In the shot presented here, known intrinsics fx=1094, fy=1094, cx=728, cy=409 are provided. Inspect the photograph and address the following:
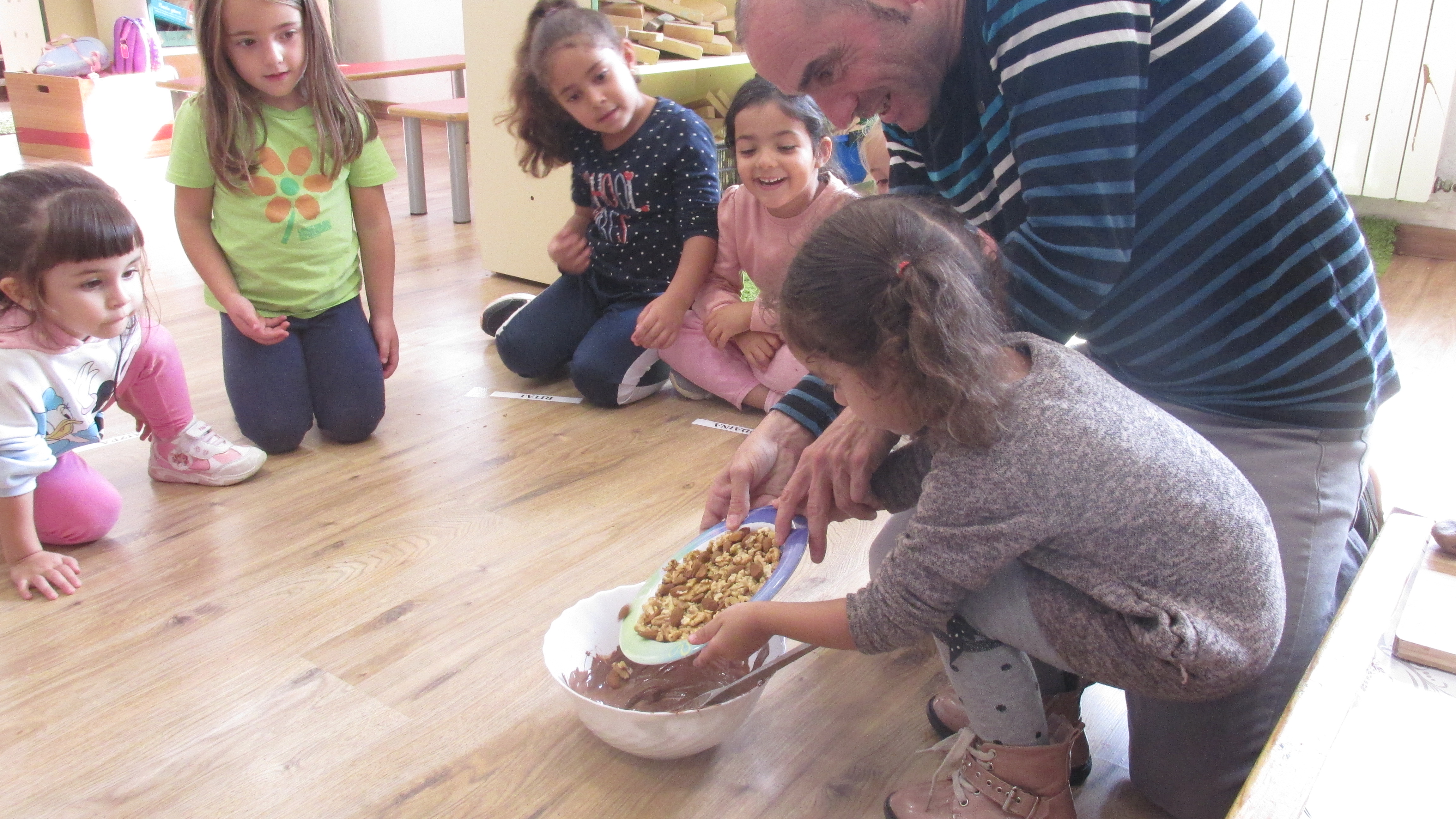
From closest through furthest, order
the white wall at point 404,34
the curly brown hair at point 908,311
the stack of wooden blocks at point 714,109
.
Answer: the curly brown hair at point 908,311, the stack of wooden blocks at point 714,109, the white wall at point 404,34

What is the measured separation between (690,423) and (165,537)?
0.89 metres

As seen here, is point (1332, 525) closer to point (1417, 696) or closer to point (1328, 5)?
point (1417, 696)

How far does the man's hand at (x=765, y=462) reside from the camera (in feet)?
3.89

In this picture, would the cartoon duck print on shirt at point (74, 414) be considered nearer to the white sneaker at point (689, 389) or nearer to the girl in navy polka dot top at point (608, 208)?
the girl in navy polka dot top at point (608, 208)

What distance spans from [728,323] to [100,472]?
1.09 meters

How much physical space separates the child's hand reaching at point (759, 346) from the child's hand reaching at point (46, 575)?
3.74 ft

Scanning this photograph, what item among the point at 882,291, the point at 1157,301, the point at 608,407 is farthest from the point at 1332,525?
the point at 608,407

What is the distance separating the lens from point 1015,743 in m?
0.98

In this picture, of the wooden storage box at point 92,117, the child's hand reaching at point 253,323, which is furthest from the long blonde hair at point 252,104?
the wooden storage box at point 92,117

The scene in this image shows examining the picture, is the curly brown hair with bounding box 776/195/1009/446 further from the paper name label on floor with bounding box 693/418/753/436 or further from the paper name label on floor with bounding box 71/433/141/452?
the paper name label on floor with bounding box 71/433/141/452

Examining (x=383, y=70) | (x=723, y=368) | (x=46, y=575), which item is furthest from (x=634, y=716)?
(x=383, y=70)

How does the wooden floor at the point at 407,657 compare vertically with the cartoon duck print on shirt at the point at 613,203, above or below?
below

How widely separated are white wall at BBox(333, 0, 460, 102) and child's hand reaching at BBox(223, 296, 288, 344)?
3.87 metres

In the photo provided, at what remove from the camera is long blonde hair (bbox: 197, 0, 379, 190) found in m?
1.74
